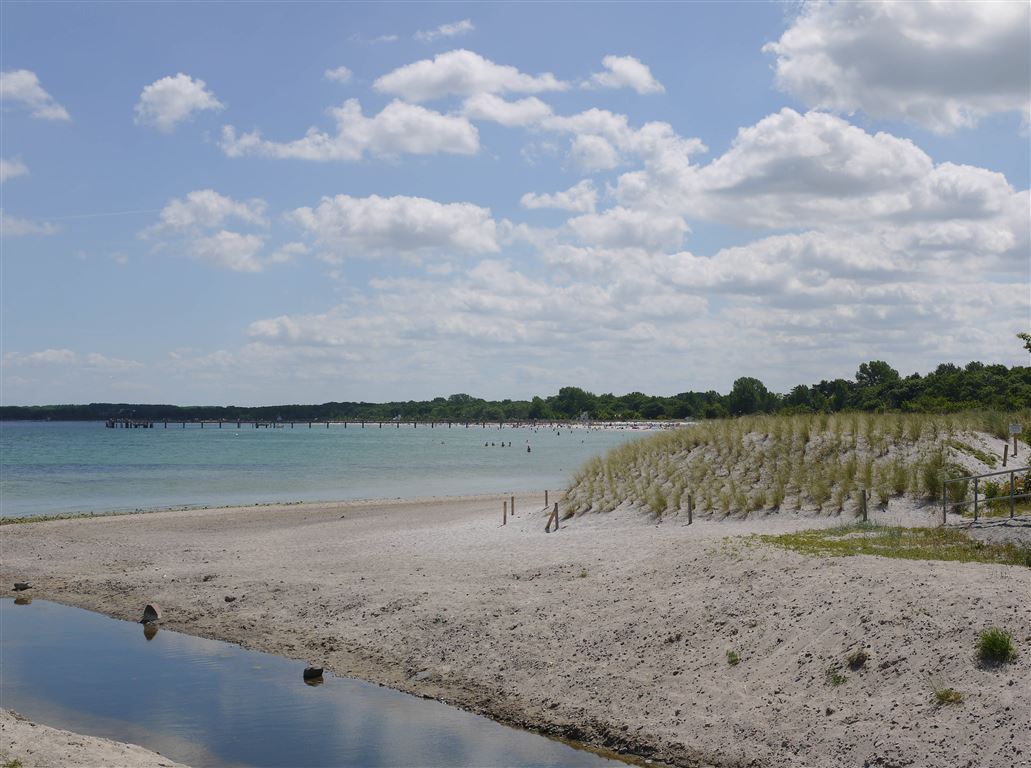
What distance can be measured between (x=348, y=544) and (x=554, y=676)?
15.5 metres

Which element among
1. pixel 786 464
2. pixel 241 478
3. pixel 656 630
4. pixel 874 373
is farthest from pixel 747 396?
pixel 656 630

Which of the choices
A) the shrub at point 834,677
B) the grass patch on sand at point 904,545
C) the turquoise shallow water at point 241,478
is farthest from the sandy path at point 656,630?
the turquoise shallow water at point 241,478

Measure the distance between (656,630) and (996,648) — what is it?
17.2ft

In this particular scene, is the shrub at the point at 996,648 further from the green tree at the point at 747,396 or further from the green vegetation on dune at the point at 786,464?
the green tree at the point at 747,396

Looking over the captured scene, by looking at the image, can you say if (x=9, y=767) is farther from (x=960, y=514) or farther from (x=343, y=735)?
(x=960, y=514)

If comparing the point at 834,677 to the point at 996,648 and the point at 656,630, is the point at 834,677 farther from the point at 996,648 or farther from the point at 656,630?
the point at 656,630

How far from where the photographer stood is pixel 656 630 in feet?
50.1

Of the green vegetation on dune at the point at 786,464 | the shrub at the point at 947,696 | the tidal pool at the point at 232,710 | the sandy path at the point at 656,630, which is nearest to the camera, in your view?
the shrub at the point at 947,696

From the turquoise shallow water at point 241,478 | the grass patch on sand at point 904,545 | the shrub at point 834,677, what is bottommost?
the turquoise shallow water at point 241,478

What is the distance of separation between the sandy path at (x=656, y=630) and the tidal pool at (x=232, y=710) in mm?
651

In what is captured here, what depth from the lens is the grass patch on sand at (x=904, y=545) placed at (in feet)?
51.4

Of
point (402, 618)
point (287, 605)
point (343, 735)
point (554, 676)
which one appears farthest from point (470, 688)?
point (287, 605)

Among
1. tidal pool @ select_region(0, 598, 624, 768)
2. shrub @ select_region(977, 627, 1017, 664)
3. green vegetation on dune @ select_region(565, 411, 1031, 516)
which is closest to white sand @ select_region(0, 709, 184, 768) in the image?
tidal pool @ select_region(0, 598, 624, 768)

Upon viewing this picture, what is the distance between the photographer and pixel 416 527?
3394 centimetres
